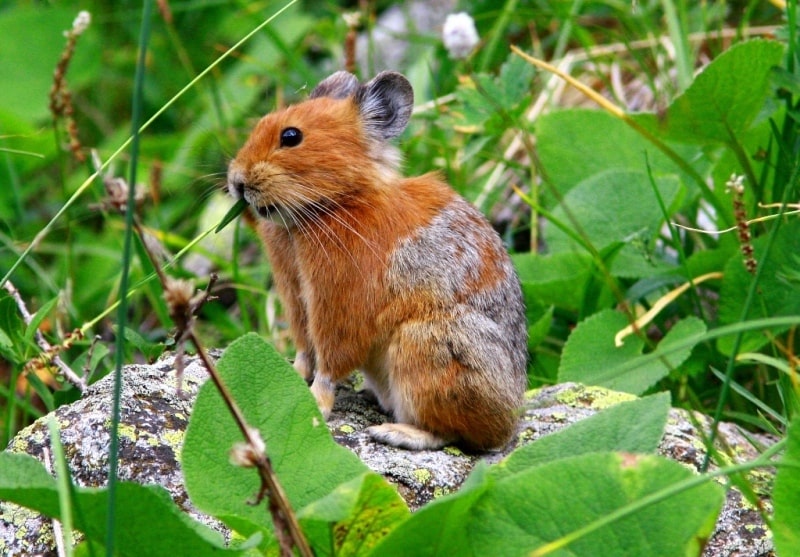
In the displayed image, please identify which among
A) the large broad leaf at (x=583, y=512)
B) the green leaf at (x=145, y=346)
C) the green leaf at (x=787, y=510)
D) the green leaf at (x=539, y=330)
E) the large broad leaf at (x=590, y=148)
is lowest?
the green leaf at (x=539, y=330)

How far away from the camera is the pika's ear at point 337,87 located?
4438mm

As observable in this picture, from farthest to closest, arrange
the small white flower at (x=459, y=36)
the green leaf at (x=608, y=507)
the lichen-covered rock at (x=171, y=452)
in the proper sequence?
the small white flower at (x=459, y=36), the lichen-covered rock at (x=171, y=452), the green leaf at (x=608, y=507)

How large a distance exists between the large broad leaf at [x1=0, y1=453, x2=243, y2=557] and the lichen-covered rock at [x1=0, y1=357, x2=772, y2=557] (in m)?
0.48

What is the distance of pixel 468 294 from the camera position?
3.91m

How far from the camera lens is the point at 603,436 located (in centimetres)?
290

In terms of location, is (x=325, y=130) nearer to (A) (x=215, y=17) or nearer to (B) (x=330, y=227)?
(B) (x=330, y=227)

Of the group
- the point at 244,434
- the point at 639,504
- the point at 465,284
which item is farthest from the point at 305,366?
the point at 639,504

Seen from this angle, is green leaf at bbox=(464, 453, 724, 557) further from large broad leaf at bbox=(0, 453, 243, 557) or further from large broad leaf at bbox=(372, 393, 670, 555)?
large broad leaf at bbox=(0, 453, 243, 557)

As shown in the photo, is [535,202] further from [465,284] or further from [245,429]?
[245,429]

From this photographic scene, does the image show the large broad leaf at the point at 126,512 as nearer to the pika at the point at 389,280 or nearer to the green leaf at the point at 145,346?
the pika at the point at 389,280

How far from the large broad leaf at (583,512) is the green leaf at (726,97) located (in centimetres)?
236

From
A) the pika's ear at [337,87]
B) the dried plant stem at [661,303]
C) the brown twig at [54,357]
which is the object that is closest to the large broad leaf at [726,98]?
the dried plant stem at [661,303]

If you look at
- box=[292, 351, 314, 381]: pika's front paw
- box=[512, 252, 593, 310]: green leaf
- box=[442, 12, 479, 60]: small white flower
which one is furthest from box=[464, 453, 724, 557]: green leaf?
box=[442, 12, 479, 60]: small white flower

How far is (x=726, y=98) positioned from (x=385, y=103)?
147cm
